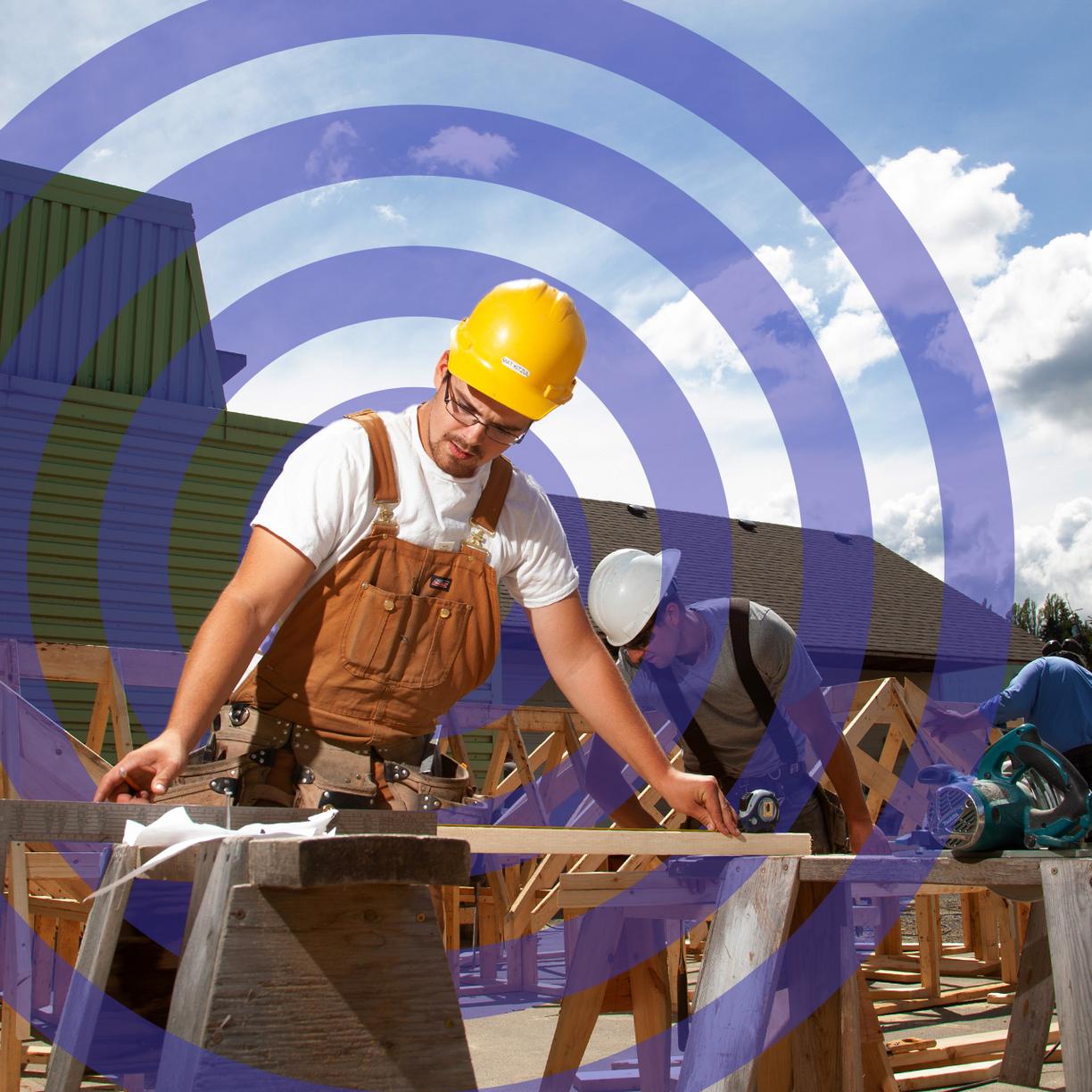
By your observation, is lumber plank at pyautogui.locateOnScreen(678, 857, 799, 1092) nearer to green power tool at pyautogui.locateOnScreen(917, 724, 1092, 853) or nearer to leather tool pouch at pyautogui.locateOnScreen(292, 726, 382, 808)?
green power tool at pyautogui.locateOnScreen(917, 724, 1092, 853)

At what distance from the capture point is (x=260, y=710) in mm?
2861

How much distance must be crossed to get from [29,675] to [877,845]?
5231 millimetres

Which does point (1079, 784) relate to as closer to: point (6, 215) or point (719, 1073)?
point (719, 1073)

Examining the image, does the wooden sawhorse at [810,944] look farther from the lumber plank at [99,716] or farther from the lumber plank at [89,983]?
the lumber plank at [99,716]

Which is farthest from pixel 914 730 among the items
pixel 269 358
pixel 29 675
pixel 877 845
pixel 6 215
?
pixel 6 215

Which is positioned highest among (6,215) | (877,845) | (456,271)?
(6,215)

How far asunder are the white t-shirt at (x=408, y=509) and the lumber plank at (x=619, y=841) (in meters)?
0.68

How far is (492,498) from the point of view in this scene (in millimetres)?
3072

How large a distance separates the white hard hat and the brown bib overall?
1937 mm

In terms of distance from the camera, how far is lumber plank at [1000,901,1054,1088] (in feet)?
14.4

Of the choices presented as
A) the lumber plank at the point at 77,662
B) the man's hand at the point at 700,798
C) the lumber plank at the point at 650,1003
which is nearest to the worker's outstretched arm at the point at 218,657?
the man's hand at the point at 700,798

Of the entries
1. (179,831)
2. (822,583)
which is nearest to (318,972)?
(179,831)

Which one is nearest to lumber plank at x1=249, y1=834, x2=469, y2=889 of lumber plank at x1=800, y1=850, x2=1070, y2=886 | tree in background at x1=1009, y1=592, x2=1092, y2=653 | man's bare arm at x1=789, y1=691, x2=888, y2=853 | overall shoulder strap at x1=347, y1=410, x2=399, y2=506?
overall shoulder strap at x1=347, y1=410, x2=399, y2=506

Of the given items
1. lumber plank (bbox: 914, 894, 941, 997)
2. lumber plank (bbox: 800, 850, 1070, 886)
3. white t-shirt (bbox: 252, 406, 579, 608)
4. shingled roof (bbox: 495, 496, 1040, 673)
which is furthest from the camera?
shingled roof (bbox: 495, 496, 1040, 673)
